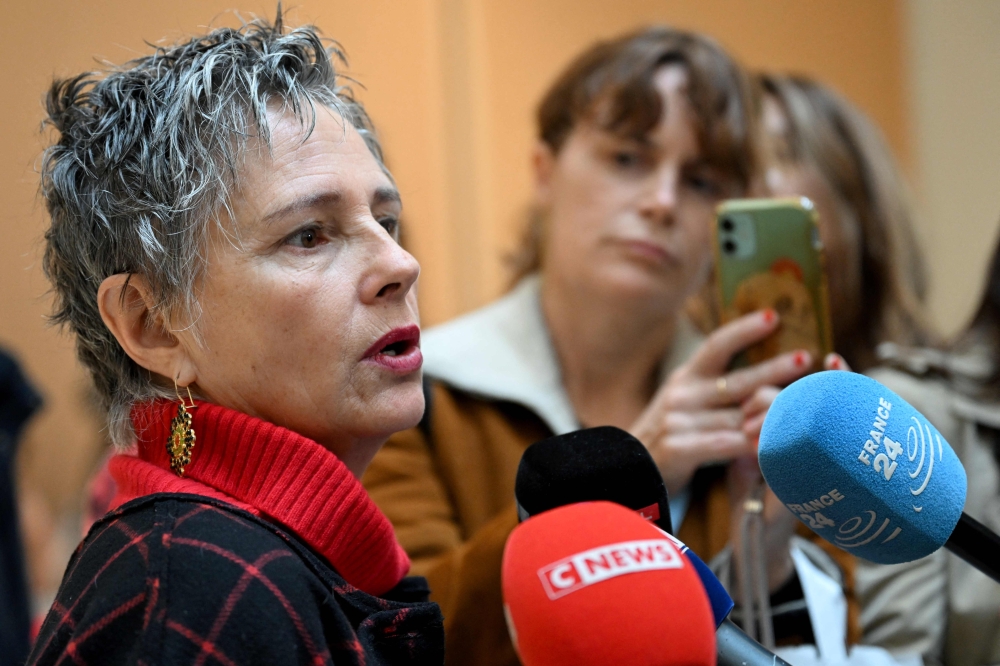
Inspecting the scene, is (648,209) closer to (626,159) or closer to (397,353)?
(626,159)

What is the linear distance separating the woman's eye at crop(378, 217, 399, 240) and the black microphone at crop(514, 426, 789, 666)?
0.22 meters

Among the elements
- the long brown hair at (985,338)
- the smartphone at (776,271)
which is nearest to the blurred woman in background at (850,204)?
the long brown hair at (985,338)

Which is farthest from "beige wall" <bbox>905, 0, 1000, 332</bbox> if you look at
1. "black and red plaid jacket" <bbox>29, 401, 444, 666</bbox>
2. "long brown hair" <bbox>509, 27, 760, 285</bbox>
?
"black and red plaid jacket" <bbox>29, 401, 444, 666</bbox>

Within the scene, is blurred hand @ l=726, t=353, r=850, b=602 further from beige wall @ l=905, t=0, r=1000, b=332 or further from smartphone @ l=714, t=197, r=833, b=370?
beige wall @ l=905, t=0, r=1000, b=332

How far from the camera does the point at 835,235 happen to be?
1.51 m

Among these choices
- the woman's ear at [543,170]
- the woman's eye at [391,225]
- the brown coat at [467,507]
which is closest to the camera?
the woman's eye at [391,225]

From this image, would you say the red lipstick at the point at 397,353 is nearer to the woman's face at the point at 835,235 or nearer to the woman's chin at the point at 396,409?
the woman's chin at the point at 396,409

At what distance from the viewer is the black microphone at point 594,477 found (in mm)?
593

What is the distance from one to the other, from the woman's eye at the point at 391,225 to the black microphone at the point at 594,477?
22cm

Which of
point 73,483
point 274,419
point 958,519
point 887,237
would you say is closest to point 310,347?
point 274,419

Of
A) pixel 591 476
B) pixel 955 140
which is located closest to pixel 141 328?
pixel 591 476

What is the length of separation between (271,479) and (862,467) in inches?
14.6

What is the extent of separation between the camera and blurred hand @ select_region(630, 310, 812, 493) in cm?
97

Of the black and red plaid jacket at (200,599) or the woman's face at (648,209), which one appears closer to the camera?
the black and red plaid jacket at (200,599)
